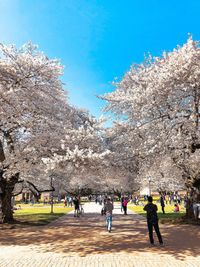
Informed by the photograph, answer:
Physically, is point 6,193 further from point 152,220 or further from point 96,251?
point 152,220

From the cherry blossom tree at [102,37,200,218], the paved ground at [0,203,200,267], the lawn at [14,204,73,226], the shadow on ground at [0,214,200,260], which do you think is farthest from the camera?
the lawn at [14,204,73,226]

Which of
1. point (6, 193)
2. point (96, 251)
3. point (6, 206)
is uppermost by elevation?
point (6, 193)

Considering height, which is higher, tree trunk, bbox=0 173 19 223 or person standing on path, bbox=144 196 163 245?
tree trunk, bbox=0 173 19 223

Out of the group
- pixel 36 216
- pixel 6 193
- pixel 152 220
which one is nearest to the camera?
pixel 152 220

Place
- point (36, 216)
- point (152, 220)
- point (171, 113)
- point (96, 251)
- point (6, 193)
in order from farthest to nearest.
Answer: point (36, 216) → point (6, 193) → point (171, 113) → point (152, 220) → point (96, 251)

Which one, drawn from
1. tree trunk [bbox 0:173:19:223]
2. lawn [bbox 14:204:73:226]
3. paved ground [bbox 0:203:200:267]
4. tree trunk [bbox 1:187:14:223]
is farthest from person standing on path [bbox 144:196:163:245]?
tree trunk [bbox 1:187:14:223]

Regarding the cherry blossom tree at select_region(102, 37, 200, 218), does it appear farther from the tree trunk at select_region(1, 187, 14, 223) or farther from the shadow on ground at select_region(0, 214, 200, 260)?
the tree trunk at select_region(1, 187, 14, 223)

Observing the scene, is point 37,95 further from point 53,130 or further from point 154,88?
point 154,88

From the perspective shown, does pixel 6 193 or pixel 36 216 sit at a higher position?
pixel 6 193

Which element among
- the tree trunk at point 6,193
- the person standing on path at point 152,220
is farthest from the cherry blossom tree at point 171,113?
the tree trunk at point 6,193

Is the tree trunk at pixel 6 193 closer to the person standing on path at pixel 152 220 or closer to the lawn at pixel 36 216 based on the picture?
the lawn at pixel 36 216

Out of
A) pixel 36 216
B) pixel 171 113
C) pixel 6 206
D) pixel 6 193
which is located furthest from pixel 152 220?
pixel 36 216

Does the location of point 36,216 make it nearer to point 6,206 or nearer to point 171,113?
point 6,206

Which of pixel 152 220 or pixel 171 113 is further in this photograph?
pixel 171 113
